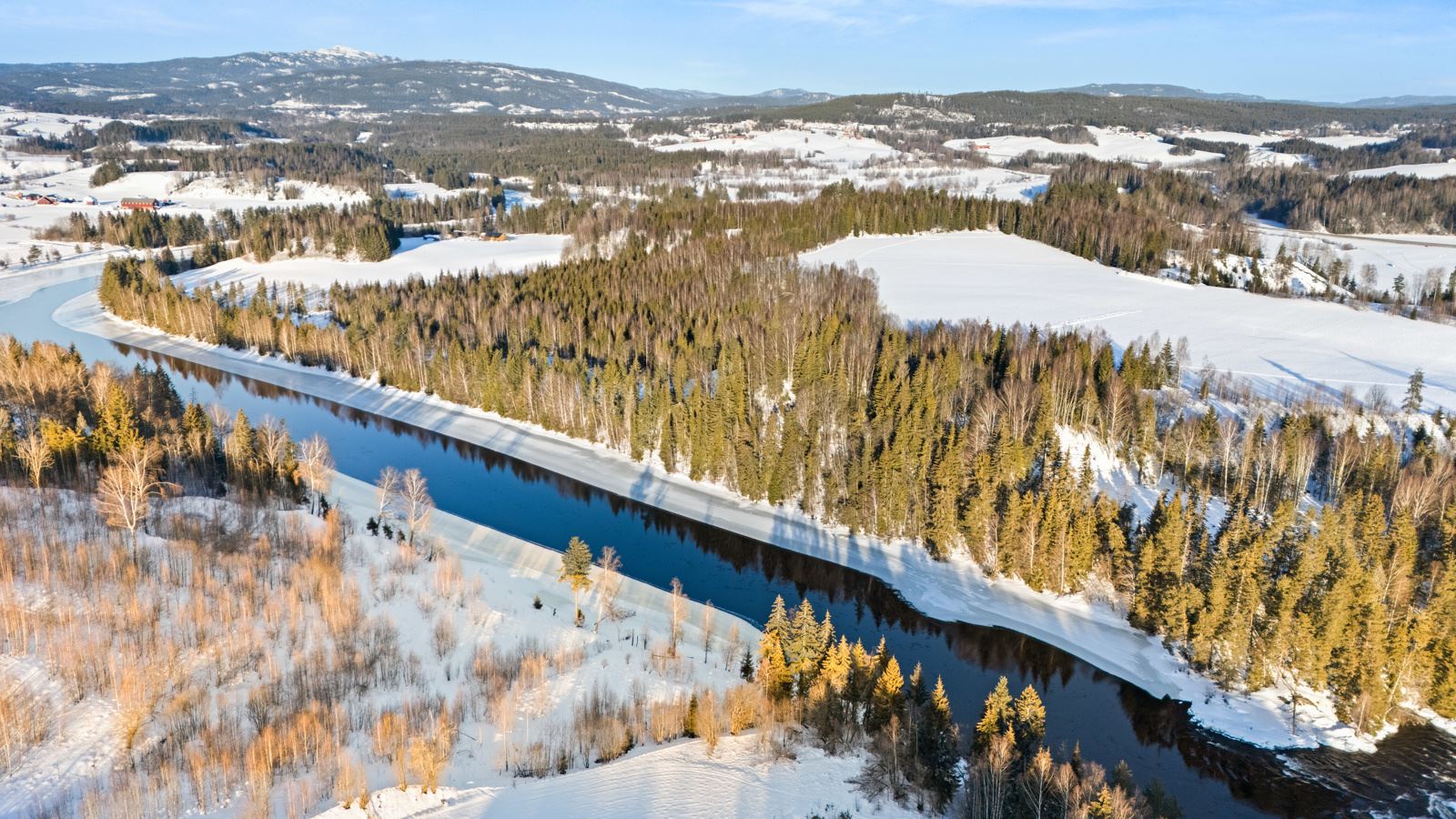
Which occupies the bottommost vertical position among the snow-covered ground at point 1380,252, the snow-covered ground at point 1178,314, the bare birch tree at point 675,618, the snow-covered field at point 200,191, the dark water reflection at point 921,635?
the dark water reflection at point 921,635

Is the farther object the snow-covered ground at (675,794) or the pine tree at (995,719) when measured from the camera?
the pine tree at (995,719)

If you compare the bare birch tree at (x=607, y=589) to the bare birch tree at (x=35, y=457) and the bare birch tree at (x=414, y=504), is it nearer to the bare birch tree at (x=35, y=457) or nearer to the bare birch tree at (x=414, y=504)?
the bare birch tree at (x=414, y=504)

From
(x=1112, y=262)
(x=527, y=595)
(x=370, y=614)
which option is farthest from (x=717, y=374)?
(x=1112, y=262)

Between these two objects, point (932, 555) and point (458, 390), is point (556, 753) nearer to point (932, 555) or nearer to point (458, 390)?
point (932, 555)

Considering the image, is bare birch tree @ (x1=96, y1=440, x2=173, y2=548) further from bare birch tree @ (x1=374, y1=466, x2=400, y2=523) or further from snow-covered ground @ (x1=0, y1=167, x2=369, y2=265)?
snow-covered ground @ (x1=0, y1=167, x2=369, y2=265)

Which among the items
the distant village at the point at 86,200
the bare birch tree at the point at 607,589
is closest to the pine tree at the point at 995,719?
the bare birch tree at the point at 607,589

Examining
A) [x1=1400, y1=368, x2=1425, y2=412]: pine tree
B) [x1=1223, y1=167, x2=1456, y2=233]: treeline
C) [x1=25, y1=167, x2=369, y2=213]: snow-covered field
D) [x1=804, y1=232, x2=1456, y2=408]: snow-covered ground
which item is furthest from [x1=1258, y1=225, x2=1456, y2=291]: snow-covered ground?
[x1=25, y1=167, x2=369, y2=213]: snow-covered field
